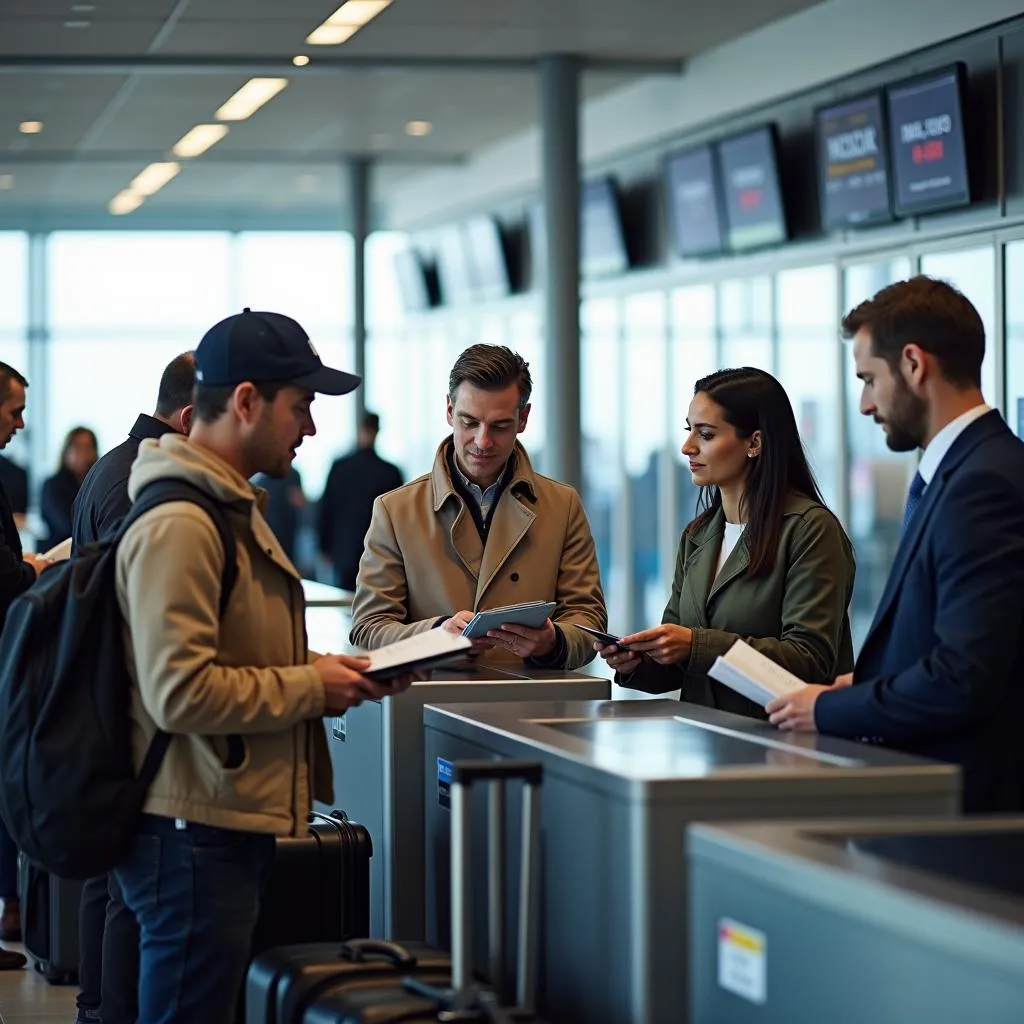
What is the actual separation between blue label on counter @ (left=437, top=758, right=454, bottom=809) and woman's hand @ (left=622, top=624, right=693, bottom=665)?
17.7 inches

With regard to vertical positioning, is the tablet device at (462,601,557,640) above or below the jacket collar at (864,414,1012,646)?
below

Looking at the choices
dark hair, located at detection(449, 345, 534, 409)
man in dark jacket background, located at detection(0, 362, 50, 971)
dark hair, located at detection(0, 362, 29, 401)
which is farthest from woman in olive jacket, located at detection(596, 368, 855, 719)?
dark hair, located at detection(0, 362, 29, 401)

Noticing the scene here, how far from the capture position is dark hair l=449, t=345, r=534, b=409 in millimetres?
3836

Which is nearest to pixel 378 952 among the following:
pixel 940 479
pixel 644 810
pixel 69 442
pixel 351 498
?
pixel 644 810

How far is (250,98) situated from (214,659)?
979 centimetres

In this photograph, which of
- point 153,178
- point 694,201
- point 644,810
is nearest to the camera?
point 644,810

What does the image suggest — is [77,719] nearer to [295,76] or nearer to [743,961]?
[743,961]

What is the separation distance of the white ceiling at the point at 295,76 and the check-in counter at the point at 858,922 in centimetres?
742

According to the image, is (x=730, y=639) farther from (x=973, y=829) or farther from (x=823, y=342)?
(x=823, y=342)

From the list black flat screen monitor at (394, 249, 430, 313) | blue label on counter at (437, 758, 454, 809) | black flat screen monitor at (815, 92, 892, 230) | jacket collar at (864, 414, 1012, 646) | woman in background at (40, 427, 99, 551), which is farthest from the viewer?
black flat screen monitor at (394, 249, 430, 313)

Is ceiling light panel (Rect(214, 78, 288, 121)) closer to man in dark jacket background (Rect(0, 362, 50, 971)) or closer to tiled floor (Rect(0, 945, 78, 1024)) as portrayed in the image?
man in dark jacket background (Rect(0, 362, 50, 971))

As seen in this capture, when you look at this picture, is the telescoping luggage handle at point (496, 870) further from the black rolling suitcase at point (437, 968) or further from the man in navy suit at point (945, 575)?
the man in navy suit at point (945, 575)

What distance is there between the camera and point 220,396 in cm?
288

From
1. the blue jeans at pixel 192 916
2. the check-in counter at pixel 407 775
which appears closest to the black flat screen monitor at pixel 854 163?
the check-in counter at pixel 407 775
